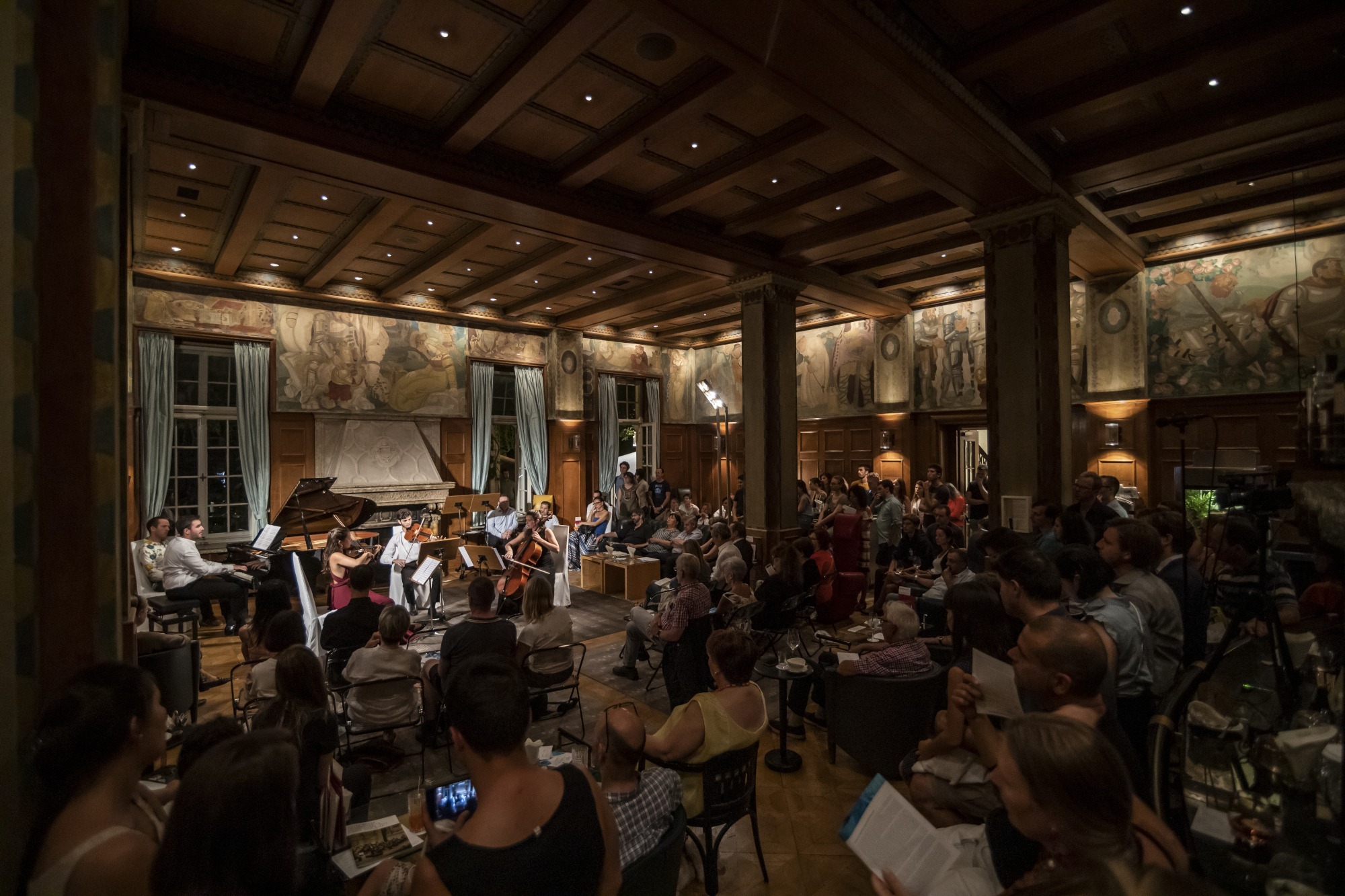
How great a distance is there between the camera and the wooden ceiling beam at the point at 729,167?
19.5 feet

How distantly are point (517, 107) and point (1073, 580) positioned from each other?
5475mm

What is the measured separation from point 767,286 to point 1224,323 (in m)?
6.47

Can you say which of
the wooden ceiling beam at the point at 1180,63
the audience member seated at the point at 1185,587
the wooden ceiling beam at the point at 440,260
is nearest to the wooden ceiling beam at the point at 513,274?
the wooden ceiling beam at the point at 440,260

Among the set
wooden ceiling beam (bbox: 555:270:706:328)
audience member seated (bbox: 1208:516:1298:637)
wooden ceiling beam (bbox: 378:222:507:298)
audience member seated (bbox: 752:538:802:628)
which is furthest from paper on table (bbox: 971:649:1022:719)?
wooden ceiling beam (bbox: 555:270:706:328)

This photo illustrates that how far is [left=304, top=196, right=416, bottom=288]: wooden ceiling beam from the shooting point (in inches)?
282

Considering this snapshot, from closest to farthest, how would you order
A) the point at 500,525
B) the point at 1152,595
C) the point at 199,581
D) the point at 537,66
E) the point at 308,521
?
the point at 1152,595 < the point at 537,66 < the point at 199,581 < the point at 308,521 < the point at 500,525

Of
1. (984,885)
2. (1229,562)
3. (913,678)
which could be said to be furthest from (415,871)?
(1229,562)

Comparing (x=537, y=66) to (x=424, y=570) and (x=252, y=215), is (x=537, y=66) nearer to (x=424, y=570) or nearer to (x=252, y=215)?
(x=252, y=215)

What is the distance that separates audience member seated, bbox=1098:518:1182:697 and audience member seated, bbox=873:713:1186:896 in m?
2.01

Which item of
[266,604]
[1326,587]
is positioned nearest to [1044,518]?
[1326,587]

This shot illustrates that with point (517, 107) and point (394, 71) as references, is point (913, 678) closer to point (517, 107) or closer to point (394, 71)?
point (517, 107)

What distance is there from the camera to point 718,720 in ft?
8.80

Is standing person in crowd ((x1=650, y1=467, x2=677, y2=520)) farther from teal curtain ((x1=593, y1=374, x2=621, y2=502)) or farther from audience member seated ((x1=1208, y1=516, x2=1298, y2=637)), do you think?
audience member seated ((x1=1208, y1=516, x2=1298, y2=637))

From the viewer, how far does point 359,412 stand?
36.1 feet
